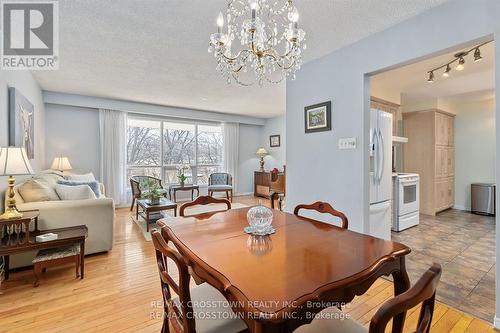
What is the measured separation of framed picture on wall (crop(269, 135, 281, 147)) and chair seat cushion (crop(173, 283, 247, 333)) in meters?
6.17

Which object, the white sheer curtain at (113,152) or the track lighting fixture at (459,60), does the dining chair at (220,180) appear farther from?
the track lighting fixture at (459,60)

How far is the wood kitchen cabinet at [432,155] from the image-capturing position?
472cm

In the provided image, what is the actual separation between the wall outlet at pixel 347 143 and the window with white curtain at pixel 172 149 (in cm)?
475

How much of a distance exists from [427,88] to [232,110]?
13.7 ft

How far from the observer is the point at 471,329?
1.65 metres

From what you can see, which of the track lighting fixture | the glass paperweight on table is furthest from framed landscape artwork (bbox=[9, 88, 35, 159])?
the track lighting fixture

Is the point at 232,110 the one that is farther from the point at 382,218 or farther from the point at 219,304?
the point at 219,304

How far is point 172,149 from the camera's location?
6395 millimetres

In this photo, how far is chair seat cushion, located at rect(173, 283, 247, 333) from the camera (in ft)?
3.39

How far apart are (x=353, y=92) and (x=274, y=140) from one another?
15.7 feet

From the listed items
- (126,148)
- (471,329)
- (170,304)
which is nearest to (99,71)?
(126,148)

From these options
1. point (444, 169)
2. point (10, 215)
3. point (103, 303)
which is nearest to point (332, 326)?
point (103, 303)

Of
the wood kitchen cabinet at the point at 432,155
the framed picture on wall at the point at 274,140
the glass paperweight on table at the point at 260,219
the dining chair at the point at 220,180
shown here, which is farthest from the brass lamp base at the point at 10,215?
the wood kitchen cabinet at the point at 432,155

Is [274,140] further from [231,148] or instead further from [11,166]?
[11,166]
